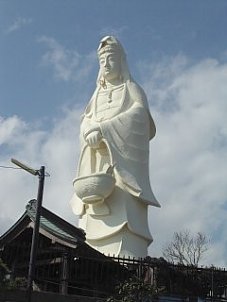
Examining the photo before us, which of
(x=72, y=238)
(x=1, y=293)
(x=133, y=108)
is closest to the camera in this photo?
(x=1, y=293)

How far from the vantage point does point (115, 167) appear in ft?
78.1

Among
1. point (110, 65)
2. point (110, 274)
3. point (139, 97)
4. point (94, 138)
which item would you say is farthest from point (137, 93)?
point (110, 274)

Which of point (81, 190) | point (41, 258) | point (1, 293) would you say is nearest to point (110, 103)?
point (81, 190)

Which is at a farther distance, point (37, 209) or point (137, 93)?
point (137, 93)

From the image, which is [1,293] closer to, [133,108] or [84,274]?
[84,274]

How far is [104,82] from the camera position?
1025 inches

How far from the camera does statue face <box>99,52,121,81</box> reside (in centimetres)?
2569

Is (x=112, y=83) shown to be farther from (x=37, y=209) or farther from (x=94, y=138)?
(x=37, y=209)

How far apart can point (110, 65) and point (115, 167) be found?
14.4ft

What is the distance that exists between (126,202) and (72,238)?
806 cm

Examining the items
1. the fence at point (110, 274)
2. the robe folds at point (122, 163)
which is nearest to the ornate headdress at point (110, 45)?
the robe folds at point (122, 163)

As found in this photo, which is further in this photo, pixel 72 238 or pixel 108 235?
pixel 108 235

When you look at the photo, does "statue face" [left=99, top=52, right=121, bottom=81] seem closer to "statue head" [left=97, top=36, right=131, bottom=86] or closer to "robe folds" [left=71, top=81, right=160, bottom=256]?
"statue head" [left=97, top=36, right=131, bottom=86]

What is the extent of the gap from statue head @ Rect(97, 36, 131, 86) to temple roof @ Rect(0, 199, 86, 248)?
10.0 meters
